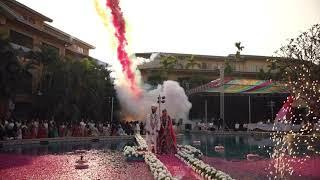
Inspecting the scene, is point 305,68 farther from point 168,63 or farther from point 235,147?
point 168,63

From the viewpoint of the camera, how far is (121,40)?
3453 cm

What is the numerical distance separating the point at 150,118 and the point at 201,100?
34.1m

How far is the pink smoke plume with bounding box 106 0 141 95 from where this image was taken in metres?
30.6

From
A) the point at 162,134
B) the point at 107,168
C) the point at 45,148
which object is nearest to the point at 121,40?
the point at 45,148

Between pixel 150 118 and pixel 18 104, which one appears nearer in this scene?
pixel 150 118

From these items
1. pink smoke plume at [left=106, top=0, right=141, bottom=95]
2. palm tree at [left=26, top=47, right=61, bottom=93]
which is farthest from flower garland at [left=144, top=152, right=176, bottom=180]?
palm tree at [left=26, top=47, right=61, bottom=93]

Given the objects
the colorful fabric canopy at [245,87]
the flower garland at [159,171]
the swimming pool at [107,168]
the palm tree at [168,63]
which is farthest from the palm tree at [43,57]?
the palm tree at [168,63]

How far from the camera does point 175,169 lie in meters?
14.4

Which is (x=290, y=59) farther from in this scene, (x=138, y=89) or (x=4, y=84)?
(x=4, y=84)

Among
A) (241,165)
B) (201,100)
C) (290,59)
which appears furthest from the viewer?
(201,100)

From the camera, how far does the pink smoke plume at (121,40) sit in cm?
3056

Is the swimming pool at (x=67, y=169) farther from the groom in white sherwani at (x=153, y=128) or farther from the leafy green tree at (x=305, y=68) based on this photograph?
the leafy green tree at (x=305, y=68)

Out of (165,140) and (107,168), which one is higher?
(165,140)

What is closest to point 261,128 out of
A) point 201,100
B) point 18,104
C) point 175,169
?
point 201,100
